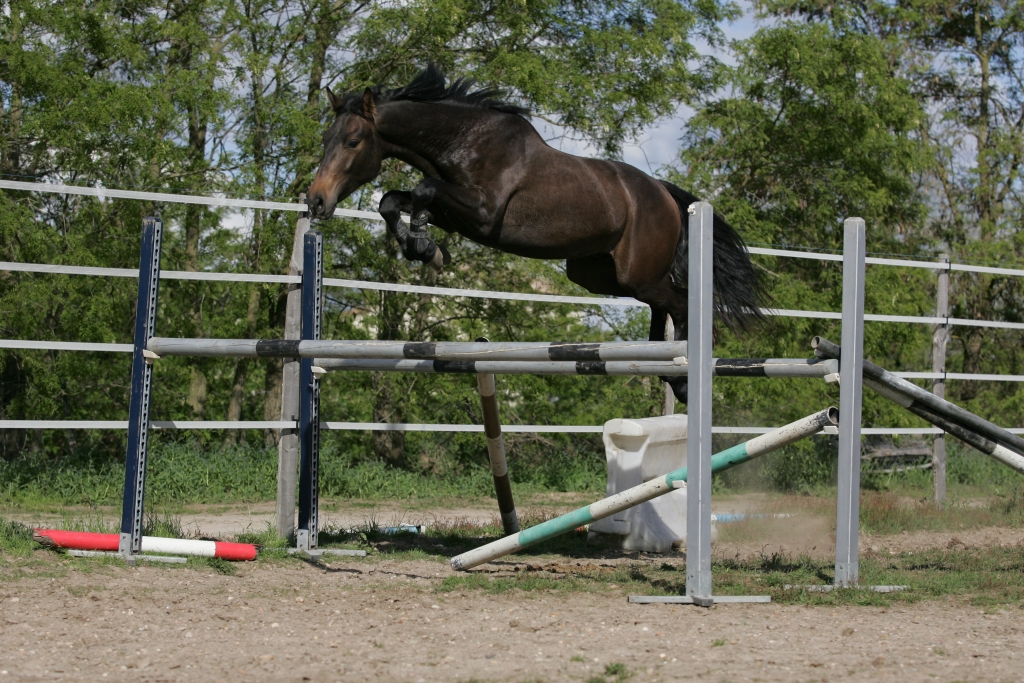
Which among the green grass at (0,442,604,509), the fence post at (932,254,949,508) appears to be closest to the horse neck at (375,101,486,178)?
the green grass at (0,442,604,509)

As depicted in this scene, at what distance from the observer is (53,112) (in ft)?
25.7

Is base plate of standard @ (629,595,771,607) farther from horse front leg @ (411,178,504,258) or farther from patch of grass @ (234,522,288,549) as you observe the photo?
patch of grass @ (234,522,288,549)

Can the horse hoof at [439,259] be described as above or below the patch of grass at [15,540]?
above

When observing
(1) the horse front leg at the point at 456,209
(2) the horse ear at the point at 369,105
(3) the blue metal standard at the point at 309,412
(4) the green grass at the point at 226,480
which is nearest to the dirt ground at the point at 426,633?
(3) the blue metal standard at the point at 309,412

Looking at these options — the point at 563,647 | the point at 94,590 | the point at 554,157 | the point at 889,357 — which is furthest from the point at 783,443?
the point at 889,357

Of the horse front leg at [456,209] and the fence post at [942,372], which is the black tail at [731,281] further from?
the fence post at [942,372]

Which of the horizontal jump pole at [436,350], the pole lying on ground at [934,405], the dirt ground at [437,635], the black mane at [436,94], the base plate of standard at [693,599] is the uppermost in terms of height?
the black mane at [436,94]

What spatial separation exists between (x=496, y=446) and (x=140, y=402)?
Answer: 1.72m

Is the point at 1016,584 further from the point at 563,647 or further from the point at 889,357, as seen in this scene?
the point at 889,357

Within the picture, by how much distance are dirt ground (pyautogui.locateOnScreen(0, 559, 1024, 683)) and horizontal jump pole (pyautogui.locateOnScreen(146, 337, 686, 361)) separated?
947 mm

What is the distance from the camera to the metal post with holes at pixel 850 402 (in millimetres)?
4047

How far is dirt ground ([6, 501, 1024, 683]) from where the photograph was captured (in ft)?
9.37

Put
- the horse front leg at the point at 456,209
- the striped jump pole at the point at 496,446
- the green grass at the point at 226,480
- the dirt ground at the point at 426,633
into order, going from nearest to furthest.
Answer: the dirt ground at the point at 426,633 → the horse front leg at the point at 456,209 → the striped jump pole at the point at 496,446 → the green grass at the point at 226,480

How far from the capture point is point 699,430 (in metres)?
3.81
